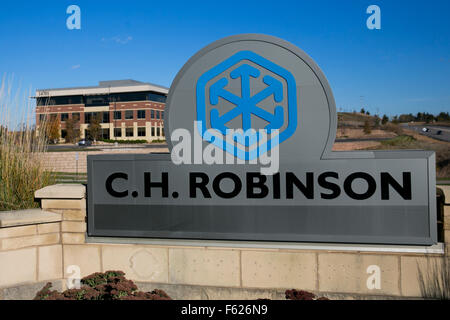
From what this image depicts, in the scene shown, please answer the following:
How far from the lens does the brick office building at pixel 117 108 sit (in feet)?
274

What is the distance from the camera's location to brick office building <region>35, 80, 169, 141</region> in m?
83.4

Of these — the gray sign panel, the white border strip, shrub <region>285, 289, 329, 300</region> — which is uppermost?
the gray sign panel

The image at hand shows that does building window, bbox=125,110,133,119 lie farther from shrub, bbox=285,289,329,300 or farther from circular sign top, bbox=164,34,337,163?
shrub, bbox=285,289,329,300

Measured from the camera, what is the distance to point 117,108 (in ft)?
282

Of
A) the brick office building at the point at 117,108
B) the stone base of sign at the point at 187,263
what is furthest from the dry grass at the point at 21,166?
the brick office building at the point at 117,108

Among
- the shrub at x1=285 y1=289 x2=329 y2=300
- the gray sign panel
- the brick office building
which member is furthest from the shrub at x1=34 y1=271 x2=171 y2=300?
the brick office building

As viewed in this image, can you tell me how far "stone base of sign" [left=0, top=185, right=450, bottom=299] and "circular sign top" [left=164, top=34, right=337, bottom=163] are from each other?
145cm

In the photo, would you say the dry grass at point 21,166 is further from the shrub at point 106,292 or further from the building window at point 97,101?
the building window at point 97,101

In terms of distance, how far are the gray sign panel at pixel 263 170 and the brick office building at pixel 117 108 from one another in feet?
255

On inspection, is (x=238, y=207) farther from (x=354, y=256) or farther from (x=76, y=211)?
(x=76, y=211)

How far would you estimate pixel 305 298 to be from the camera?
15.7 ft

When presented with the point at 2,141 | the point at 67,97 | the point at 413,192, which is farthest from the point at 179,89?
the point at 67,97

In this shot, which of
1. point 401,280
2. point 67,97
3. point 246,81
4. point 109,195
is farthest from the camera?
point 67,97

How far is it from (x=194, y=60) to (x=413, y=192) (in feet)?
11.6
